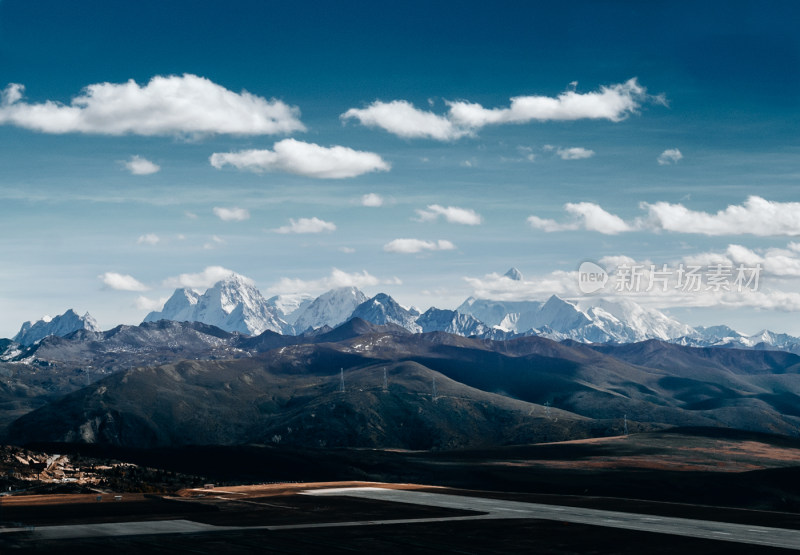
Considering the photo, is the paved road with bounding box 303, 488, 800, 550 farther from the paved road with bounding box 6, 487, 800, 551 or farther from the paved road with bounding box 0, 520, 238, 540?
the paved road with bounding box 0, 520, 238, 540

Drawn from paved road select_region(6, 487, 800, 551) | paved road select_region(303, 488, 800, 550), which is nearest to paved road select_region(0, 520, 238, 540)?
paved road select_region(6, 487, 800, 551)

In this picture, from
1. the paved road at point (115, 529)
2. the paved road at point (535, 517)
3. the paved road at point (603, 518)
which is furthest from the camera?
the paved road at point (603, 518)

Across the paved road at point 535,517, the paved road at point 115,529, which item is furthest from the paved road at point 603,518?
the paved road at point 115,529

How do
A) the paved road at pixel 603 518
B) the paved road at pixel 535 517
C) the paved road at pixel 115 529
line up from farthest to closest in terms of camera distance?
the paved road at pixel 603 518
the paved road at pixel 535 517
the paved road at pixel 115 529

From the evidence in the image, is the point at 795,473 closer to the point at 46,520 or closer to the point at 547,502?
the point at 547,502

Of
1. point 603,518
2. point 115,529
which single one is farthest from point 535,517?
point 115,529

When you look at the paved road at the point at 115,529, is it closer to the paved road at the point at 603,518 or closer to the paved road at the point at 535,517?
the paved road at the point at 535,517

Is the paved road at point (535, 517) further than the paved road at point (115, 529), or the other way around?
the paved road at point (535, 517)

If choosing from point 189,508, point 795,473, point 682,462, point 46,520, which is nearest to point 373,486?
point 189,508

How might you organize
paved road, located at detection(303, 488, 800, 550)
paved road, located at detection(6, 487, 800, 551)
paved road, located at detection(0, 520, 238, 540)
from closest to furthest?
paved road, located at detection(0, 520, 238, 540) < paved road, located at detection(6, 487, 800, 551) < paved road, located at detection(303, 488, 800, 550)
